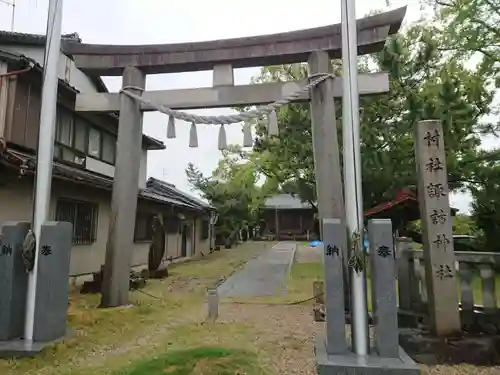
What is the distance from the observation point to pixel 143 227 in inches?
631

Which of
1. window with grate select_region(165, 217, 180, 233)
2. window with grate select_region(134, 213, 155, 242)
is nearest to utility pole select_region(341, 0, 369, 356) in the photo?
window with grate select_region(134, 213, 155, 242)

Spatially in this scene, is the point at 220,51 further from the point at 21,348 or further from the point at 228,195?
the point at 228,195

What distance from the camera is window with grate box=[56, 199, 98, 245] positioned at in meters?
10.6

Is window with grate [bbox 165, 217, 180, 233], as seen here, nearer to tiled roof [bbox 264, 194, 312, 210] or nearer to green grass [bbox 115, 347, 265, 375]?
green grass [bbox 115, 347, 265, 375]

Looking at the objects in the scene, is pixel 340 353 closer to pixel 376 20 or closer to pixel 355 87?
pixel 355 87

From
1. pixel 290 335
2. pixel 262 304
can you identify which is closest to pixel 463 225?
pixel 262 304

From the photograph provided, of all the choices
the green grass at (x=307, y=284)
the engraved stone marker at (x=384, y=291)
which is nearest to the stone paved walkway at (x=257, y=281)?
the green grass at (x=307, y=284)

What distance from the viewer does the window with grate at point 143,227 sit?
15.4 meters

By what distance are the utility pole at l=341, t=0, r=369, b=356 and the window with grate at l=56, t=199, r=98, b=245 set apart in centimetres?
818

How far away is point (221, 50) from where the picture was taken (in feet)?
28.0

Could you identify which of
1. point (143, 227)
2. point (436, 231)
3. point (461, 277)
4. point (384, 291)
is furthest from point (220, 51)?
point (143, 227)

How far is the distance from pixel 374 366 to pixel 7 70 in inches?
422

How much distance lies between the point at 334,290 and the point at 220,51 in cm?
588

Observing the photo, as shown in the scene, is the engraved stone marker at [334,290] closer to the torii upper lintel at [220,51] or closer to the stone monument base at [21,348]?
the stone monument base at [21,348]
